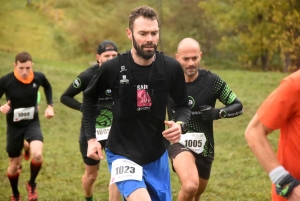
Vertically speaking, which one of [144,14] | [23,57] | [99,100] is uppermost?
[144,14]

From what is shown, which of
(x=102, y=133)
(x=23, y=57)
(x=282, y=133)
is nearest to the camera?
(x=282, y=133)

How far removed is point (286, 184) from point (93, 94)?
7.11ft

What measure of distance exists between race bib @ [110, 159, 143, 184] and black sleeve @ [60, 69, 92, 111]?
7.82 ft

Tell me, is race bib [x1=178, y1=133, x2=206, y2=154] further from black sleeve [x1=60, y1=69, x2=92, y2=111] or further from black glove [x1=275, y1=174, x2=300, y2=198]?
black glove [x1=275, y1=174, x2=300, y2=198]

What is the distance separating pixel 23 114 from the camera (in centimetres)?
793

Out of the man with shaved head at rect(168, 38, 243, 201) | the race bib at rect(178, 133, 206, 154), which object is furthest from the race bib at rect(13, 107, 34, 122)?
the race bib at rect(178, 133, 206, 154)

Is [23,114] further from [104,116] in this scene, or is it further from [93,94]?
[93,94]

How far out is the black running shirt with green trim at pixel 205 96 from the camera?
5863 millimetres

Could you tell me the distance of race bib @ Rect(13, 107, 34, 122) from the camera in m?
7.90

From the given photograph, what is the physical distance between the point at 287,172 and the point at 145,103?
168 cm

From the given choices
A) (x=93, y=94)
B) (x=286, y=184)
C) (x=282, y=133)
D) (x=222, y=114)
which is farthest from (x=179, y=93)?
(x=286, y=184)

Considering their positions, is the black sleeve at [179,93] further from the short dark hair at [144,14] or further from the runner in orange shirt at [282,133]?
the runner in orange shirt at [282,133]

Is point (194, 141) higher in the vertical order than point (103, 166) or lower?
higher

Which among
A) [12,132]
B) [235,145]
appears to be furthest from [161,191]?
[235,145]
